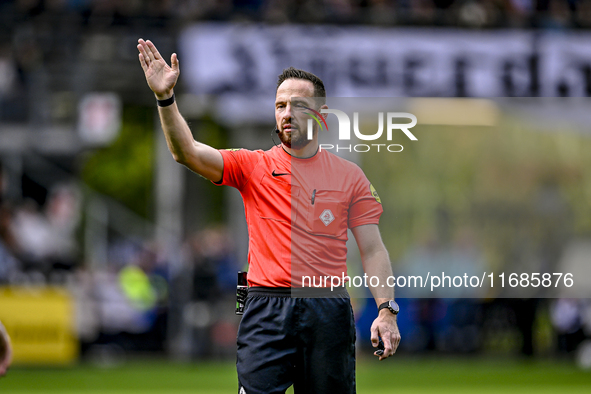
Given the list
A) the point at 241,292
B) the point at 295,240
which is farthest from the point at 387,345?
the point at 241,292

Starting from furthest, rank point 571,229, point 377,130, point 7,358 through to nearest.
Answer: point 571,229, point 377,130, point 7,358

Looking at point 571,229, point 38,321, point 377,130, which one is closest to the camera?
point 377,130

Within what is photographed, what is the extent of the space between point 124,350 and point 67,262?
1961mm

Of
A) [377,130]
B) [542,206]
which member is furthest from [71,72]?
[377,130]

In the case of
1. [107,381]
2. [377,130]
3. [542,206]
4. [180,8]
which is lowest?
[107,381]

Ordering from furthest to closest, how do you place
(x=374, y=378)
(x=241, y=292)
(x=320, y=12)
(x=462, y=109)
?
1. (x=320, y=12)
2. (x=462, y=109)
3. (x=374, y=378)
4. (x=241, y=292)

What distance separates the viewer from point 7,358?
552 cm

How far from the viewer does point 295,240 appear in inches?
201

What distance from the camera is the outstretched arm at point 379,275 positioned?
5.00 meters

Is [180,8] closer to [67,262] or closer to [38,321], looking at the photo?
[67,262]

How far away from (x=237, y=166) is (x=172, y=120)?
49cm

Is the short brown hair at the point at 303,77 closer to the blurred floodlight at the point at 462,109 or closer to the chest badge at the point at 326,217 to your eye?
the chest badge at the point at 326,217

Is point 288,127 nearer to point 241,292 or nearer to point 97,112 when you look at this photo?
point 241,292

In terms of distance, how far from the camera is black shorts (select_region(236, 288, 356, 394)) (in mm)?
4930
